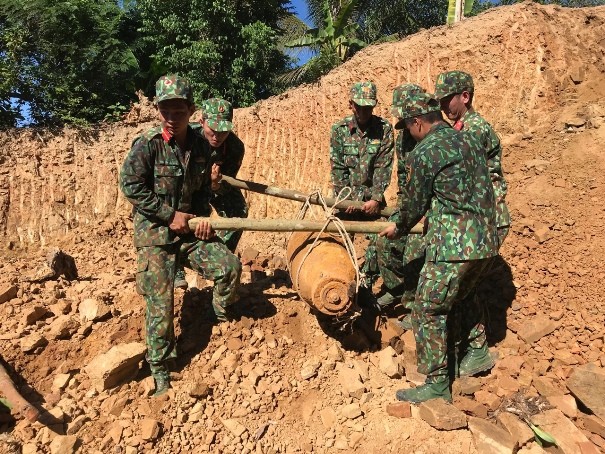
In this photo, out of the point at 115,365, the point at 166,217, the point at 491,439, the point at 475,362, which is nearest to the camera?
the point at 491,439

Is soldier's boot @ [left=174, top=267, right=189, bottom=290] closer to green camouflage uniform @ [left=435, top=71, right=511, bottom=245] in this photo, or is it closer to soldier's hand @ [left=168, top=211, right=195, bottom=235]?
soldier's hand @ [left=168, top=211, right=195, bottom=235]

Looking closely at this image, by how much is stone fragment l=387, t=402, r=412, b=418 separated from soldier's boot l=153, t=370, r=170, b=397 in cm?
171

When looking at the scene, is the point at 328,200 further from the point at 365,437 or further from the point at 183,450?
the point at 183,450

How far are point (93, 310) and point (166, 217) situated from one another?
1321 mm

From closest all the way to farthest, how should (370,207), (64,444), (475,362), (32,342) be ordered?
(64,444) → (32,342) → (475,362) → (370,207)

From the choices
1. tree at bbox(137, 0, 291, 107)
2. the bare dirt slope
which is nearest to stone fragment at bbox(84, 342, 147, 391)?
the bare dirt slope

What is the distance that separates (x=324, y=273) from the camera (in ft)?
10.8

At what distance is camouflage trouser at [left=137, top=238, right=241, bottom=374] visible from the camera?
10.9 ft

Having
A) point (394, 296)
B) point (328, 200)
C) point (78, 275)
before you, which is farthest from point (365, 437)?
point (78, 275)

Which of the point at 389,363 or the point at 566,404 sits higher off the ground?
the point at 389,363

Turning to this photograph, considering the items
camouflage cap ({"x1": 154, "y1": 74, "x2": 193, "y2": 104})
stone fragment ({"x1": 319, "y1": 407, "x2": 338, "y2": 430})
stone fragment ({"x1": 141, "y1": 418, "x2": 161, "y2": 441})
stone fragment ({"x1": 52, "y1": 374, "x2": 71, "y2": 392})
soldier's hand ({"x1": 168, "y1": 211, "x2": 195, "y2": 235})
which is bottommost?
stone fragment ({"x1": 319, "y1": 407, "x2": 338, "y2": 430})

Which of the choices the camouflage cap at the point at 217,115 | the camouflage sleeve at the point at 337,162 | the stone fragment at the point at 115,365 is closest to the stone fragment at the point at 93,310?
the stone fragment at the point at 115,365

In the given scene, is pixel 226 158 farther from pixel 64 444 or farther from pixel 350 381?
pixel 64 444

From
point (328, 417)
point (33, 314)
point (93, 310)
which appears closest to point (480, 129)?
point (328, 417)
